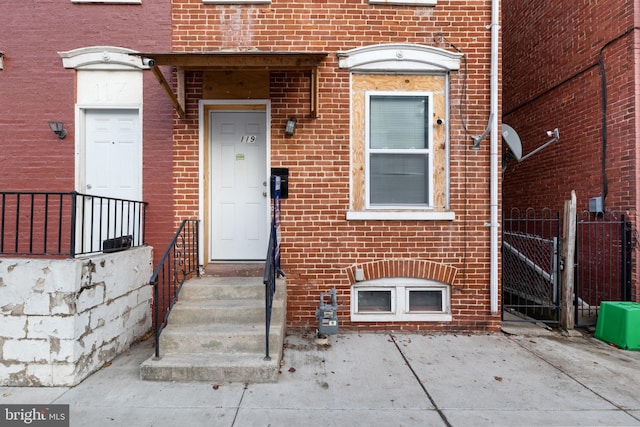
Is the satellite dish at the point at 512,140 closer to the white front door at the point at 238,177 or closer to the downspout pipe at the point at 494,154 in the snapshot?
the downspout pipe at the point at 494,154

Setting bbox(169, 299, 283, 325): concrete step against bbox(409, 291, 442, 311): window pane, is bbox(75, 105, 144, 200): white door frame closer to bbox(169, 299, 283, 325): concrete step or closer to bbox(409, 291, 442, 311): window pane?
bbox(169, 299, 283, 325): concrete step

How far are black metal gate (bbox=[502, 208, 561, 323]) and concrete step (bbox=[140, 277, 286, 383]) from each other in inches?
144

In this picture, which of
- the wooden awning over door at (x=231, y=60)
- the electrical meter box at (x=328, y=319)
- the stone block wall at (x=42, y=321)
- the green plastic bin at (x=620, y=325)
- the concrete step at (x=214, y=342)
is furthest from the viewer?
the green plastic bin at (x=620, y=325)

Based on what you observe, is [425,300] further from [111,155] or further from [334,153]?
[111,155]

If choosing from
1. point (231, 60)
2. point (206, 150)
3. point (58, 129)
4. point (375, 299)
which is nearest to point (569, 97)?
point (375, 299)

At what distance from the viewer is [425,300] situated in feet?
17.0

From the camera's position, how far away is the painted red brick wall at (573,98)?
5.41 meters

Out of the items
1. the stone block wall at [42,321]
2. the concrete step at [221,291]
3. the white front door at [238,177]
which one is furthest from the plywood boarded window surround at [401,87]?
the stone block wall at [42,321]

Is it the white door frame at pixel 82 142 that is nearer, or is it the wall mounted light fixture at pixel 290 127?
the wall mounted light fixture at pixel 290 127

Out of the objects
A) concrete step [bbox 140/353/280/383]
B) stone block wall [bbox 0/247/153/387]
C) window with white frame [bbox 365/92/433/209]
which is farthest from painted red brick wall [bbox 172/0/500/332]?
stone block wall [bbox 0/247/153/387]

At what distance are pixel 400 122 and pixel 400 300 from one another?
8.25ft

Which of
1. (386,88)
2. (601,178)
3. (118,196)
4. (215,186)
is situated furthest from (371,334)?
(601,178)

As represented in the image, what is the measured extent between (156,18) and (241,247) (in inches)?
134

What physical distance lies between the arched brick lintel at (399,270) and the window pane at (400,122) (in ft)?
5.39
